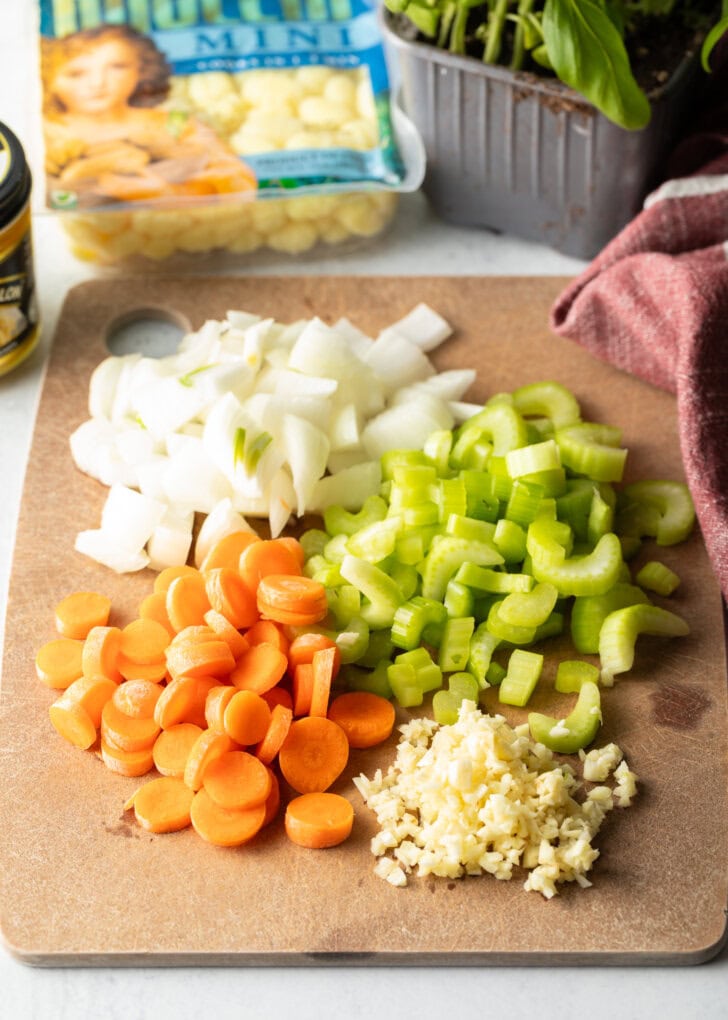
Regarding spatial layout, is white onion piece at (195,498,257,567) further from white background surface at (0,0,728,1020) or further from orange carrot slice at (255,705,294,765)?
white background surface at (0,0,728,1020)

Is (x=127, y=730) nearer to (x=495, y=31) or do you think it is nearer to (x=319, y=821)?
(x=319, y=821)

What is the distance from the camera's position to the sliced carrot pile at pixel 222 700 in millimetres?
2104

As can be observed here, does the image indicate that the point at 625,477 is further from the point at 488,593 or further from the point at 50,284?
the point at 50,284

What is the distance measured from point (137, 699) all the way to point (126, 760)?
0.10 m

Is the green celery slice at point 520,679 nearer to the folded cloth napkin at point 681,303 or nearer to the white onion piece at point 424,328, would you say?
the folded cloth napkin at point 681,303

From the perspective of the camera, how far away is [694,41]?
2.83 metres

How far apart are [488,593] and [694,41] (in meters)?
1.29

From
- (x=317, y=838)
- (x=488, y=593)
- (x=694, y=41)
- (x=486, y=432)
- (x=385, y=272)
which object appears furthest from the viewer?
(x=385, y=272)

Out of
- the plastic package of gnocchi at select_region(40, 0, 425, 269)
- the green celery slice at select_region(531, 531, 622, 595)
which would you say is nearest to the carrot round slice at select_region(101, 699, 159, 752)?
the green celery slice at select_region(531, 531, 622, 595)

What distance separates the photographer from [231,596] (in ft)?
7.47

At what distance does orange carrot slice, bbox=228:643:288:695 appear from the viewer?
2.21 m

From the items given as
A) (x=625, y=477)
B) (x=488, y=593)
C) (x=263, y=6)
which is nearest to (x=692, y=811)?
(x=488, y=593)

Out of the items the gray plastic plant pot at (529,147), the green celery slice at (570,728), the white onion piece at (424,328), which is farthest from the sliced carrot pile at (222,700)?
the gray plastic plant pot at (529,147)

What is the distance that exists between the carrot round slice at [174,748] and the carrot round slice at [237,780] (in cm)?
5
